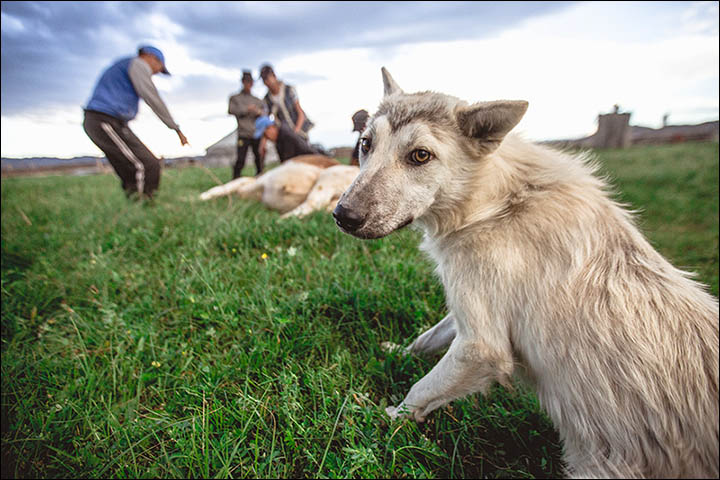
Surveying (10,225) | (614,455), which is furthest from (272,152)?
(614,455)

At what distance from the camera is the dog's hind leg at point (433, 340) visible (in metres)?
2.12

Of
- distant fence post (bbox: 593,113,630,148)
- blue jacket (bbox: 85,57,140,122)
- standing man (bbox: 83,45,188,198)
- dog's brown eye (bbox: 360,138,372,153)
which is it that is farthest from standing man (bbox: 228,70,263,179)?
distant fence post (bbox: 593,113,630,148)

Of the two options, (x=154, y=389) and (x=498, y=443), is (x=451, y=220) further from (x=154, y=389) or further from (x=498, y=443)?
(x=154, y=389)

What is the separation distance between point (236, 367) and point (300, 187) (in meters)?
4.19

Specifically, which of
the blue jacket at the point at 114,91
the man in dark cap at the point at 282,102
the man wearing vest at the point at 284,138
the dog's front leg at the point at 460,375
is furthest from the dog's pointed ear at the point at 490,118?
the man in dark cap at the point at 282,102

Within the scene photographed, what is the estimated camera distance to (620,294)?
142 centimetres

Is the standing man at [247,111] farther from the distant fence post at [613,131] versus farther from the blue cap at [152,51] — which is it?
the distant fence post at [613,131]

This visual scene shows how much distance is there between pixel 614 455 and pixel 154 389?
2.47 m

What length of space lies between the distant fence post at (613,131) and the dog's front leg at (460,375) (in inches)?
878

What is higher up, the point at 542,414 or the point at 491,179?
the point at 491,179

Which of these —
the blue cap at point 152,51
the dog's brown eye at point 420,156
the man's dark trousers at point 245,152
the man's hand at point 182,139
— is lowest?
the dog's brown eye at point 420,156

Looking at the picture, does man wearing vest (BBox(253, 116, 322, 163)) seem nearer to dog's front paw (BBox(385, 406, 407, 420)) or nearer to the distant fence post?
dog's front paw (BBox(385, 406, 407, 420))

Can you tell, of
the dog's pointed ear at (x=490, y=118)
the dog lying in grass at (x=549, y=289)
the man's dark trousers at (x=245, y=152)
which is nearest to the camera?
the dog lying in grass at (x=549, y=289)

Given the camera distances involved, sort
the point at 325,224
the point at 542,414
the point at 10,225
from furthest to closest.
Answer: the point at 10,225
the point at 325,224
the point at 542,414
